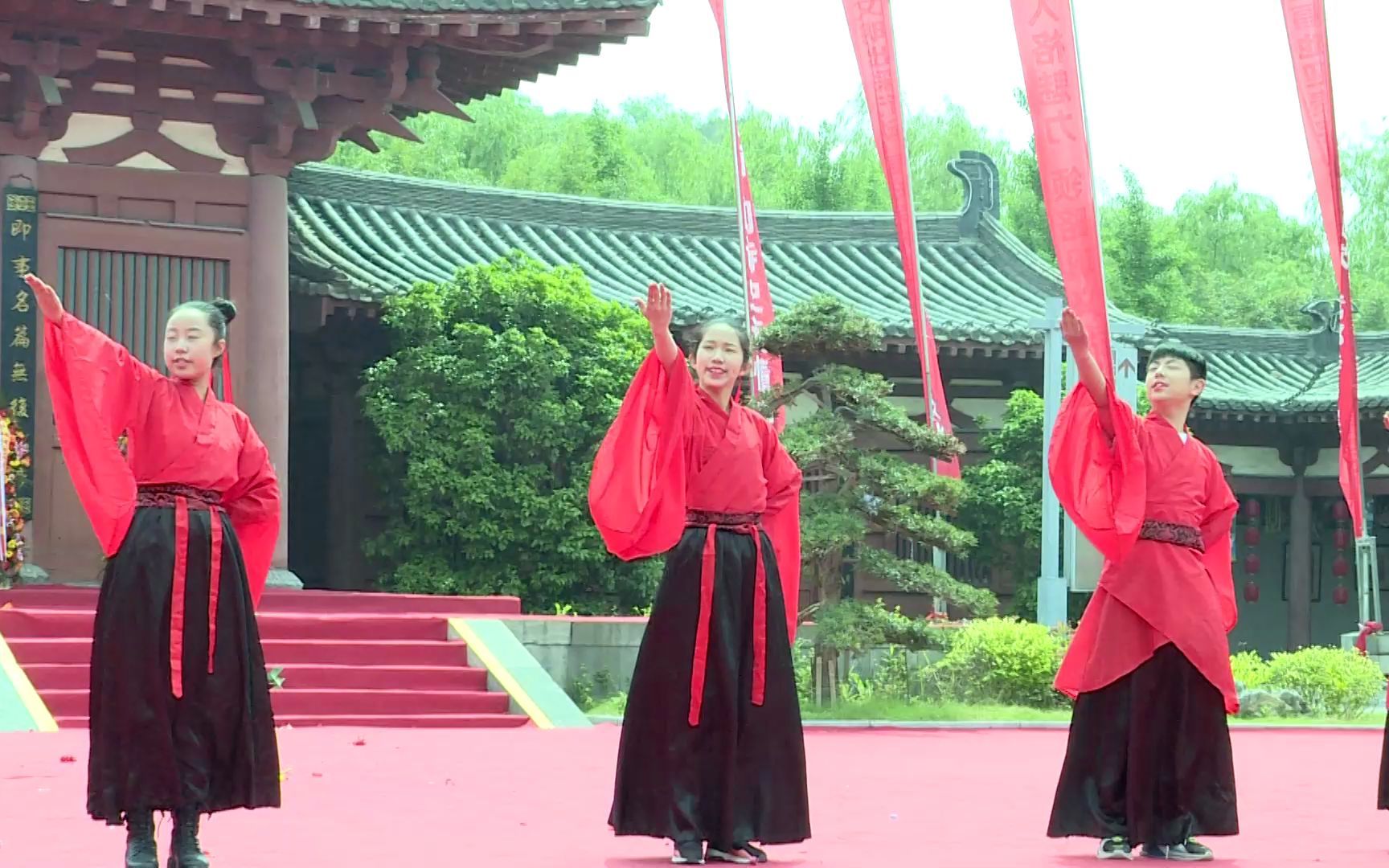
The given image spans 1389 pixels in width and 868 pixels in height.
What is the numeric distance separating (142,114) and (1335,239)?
8052 mm

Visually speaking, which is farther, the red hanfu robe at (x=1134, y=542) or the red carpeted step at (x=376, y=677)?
the red carpeted step at (x=376, y=677)

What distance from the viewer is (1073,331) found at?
5.61 meters

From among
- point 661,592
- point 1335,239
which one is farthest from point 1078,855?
point 1335,239

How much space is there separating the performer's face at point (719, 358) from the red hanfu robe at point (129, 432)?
4.35 feet

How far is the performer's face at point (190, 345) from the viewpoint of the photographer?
541cm

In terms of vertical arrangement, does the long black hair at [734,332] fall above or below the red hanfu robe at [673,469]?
above

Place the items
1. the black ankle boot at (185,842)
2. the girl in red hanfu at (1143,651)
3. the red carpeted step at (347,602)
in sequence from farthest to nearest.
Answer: the red carpeted step at (347,602)
the girl in red hanfu at (1143,651)
the black ankle boot at (185,842)

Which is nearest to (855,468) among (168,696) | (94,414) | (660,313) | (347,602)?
(347,602)

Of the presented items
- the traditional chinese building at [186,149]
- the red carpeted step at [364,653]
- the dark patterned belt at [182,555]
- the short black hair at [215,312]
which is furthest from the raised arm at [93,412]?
the traditional chinese building at [186,149]

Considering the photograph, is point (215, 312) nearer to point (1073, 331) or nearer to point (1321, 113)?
point (1073, 331)

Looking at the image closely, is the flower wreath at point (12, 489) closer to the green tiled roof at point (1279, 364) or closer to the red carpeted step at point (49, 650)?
the red carpeted step at point (49, 650)

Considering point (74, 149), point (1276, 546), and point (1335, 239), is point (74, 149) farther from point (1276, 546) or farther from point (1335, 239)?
point (1276, 546)

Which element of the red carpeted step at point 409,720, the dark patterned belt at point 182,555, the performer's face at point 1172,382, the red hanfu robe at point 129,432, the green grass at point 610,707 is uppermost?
the performer's face at point 1172,382

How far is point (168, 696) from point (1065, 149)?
7624mm
